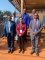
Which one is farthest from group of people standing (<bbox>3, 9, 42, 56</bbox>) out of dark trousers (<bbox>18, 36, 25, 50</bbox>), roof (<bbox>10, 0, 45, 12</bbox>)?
roof (<bbox>10, 0, 45, 12</bbox>)

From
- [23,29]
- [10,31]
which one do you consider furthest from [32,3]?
[23,29]

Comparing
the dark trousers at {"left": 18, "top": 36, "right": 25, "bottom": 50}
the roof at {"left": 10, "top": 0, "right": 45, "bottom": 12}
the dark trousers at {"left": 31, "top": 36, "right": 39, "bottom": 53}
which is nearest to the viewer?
the dark trousers at {"left": 31, "top": 36, "right": 39, "bottom": 53}

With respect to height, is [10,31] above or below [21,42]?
above

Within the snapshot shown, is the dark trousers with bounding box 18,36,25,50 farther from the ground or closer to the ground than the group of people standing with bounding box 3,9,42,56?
closer to the ground

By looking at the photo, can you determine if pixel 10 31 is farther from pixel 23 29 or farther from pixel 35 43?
pixel 35 43

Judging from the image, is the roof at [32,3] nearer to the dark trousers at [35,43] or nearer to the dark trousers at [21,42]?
the dark trousers at [21,42]

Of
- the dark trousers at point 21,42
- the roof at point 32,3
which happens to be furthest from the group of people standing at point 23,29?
the roof at point 32,3

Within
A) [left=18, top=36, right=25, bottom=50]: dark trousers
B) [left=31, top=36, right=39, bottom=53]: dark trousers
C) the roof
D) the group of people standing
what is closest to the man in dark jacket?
the group of people standing

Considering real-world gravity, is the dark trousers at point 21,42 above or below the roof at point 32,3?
below

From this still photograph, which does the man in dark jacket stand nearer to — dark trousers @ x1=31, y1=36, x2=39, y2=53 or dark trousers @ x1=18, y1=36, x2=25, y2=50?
dark trousers @ x1=18, y1=36, x2=25, y2=50

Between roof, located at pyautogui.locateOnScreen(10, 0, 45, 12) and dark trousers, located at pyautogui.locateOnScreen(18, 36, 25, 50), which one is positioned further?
roof, located at pyautogui.locateOnScreen(10, 0, 45, 12)

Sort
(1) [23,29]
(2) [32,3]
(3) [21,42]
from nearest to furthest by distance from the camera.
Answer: (1) [23,29]
(3) [21,42]
(2) [32,3]

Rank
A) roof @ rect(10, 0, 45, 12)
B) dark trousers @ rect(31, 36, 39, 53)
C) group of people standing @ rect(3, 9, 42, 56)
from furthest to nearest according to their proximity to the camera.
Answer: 1. roof @ rect(10, 0, 45, 12)
2. dark trousers @ rect(31, 36, 39, 53)
3. group of people standing @ rect(3, 9, 42, 56)

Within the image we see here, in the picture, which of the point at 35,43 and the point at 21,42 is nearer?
the point at 35,43
